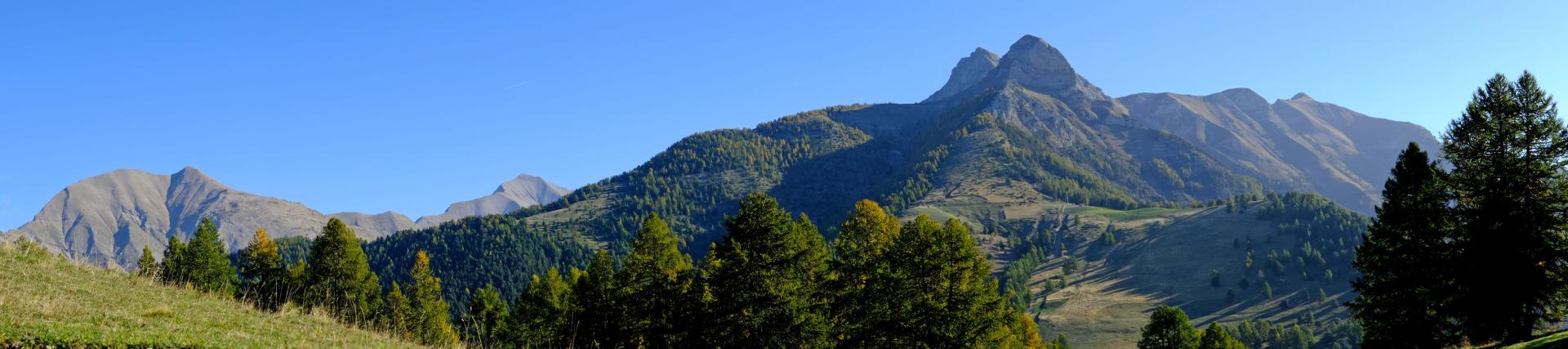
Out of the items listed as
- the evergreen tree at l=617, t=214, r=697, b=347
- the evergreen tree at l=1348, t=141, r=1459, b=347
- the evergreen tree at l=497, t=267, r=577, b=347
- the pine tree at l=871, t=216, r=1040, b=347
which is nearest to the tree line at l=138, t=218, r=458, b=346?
the evergreen tree at l=497, t=267, r=577, b=347

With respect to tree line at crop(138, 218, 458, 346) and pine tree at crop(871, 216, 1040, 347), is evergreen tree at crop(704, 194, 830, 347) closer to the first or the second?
pine tree at crop(871, 216, 1040, 347)

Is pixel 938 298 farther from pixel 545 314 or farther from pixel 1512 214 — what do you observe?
pixel 545 314

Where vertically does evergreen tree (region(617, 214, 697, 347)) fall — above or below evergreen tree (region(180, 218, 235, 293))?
below

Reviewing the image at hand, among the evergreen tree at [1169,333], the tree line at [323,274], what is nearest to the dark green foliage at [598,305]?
the tree line at [323,274]

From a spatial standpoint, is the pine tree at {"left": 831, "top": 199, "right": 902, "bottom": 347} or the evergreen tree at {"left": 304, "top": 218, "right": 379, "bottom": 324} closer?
the pine tree at {"left": 831, "top": 199, "right": 902, "bottom": 347}

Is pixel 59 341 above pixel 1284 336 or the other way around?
above

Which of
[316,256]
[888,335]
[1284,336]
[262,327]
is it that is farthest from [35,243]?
[1284,336]

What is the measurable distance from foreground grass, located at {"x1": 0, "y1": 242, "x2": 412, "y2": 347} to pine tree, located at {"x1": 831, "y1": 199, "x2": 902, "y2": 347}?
939 inches

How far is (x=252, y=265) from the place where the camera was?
63.3 meters

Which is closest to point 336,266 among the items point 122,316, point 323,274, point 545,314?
point 323,274

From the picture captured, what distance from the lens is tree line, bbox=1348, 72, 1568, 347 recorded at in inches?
1189

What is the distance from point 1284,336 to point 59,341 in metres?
203

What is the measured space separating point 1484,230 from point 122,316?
41.1 meters

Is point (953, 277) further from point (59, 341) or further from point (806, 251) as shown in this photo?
point (59, 341)
